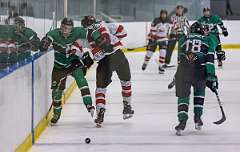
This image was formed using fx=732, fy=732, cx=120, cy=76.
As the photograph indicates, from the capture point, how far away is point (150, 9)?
2009 cm

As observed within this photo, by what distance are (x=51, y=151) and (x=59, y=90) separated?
1.68 m

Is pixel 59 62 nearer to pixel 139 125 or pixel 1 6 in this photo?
pixel 139 125

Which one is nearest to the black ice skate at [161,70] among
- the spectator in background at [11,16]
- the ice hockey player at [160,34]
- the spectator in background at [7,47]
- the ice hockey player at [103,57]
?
the ice hockey player at [160,34]

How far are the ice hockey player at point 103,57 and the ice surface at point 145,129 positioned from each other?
0.29 m

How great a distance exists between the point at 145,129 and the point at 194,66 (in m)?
0.81

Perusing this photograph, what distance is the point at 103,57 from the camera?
7.03 metres

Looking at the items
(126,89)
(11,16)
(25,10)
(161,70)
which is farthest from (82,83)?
(161,70)

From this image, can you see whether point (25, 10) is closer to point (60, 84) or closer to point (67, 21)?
point (67, 21)

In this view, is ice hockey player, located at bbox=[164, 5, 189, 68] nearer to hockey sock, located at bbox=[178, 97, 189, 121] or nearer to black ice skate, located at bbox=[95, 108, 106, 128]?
black ice skate, located at bbox=[95, 108, 106, 128]

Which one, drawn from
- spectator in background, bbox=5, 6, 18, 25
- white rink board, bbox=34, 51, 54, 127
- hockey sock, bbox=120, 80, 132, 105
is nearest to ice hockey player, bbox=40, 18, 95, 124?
white rink board, bbox=34, 51, 54, 127

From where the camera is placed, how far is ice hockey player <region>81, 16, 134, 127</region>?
689 centimetres

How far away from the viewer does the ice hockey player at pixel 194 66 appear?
6391 millimetres

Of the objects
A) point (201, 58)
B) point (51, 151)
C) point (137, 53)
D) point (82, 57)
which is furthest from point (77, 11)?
point (51, 151)

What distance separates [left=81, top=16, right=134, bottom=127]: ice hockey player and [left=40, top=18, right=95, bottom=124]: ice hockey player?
14 centimetres
